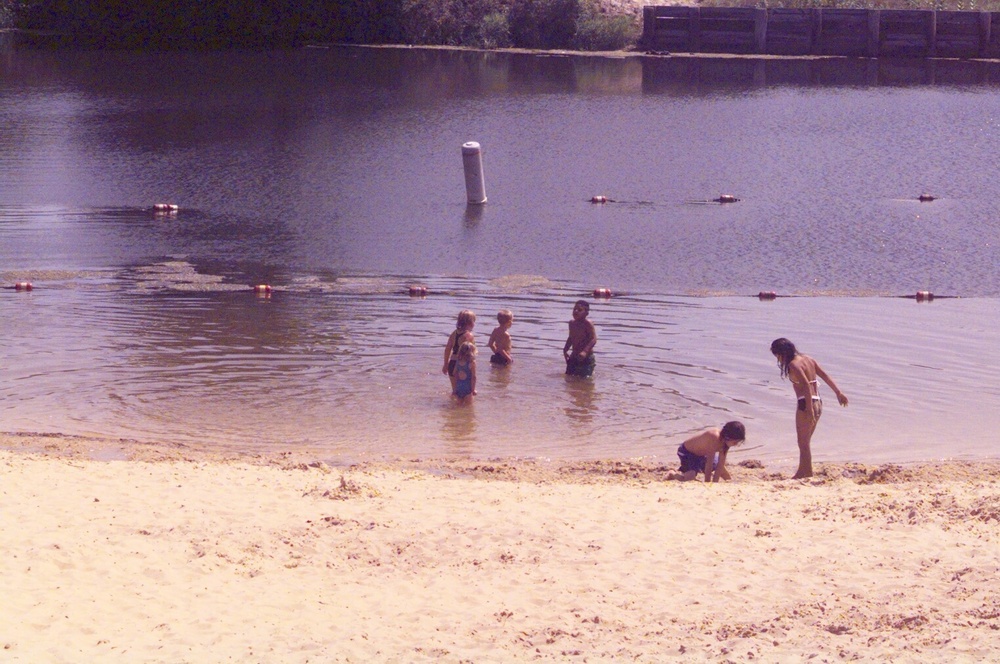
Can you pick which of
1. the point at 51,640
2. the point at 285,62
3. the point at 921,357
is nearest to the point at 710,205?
the point at 921,357

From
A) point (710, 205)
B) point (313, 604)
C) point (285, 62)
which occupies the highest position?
point (285, 62)

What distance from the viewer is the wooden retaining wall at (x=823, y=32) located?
4972cm

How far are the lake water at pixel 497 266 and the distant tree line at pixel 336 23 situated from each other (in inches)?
687

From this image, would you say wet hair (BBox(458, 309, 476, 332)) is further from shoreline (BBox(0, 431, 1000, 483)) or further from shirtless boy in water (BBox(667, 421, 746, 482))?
shirtless boy in water (BBox(667, 421, 746, 482))

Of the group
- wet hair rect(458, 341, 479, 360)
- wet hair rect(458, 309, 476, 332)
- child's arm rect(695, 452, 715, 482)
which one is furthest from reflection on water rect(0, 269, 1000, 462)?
child's arm rect(695, 452, 715, 482)

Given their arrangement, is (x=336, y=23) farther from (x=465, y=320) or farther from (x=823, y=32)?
(x=465, y=320)

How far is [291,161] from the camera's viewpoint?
27.3 metres

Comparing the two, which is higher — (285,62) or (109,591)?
(285,62)

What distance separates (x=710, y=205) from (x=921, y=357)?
30.3ft

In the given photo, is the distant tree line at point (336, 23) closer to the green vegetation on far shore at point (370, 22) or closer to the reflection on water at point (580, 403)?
the green vegetation on far shore at point (370, 22)

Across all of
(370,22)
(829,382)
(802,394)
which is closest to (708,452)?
(802,394)

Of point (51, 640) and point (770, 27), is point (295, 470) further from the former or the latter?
point (770, 27)

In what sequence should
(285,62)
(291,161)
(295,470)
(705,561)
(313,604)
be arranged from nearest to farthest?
(313,604)
(705,561)
(295,470)
(291,161)
(285,62)

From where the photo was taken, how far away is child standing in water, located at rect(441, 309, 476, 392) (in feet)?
42.5
